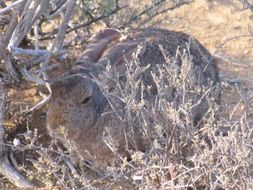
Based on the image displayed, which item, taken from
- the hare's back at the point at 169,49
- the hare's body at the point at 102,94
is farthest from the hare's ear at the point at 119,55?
the hare's back at the point at 169,49

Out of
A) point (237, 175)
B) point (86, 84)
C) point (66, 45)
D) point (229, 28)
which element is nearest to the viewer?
point (237, 175)

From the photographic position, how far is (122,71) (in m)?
4.28

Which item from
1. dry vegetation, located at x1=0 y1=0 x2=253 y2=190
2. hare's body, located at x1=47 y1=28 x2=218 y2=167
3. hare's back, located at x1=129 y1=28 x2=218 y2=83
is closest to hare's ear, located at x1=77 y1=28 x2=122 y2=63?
hare's body, located at x1=47 y1=28 x2=218 y2=167

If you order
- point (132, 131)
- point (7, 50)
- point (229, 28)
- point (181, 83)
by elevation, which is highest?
point (7, 50)

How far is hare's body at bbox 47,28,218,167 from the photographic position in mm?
4059

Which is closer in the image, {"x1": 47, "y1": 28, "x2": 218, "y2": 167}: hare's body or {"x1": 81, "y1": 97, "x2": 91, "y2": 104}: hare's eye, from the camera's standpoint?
{"x1": 47, "y1": 28, "x2": 218, "y2": 167}: hare's body

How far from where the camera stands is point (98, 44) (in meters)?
4.61

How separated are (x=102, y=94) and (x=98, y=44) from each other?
47 centimetres

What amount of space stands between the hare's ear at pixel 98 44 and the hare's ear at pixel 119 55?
8 centimetres

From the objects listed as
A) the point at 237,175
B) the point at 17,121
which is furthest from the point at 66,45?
the point at 237,175

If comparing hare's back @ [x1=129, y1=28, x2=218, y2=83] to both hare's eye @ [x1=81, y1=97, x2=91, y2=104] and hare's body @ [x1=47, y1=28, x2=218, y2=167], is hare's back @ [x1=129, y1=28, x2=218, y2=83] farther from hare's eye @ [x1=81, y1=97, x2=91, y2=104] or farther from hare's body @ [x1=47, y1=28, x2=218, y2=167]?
hare's eye @ [x1=81, y1=97, x2=91, y2=104]

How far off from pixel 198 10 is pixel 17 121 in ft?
9.44

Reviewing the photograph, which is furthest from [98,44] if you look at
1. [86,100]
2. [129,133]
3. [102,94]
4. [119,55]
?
[129,133]

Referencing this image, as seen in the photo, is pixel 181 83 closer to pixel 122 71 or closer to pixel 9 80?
pixel 122 71
